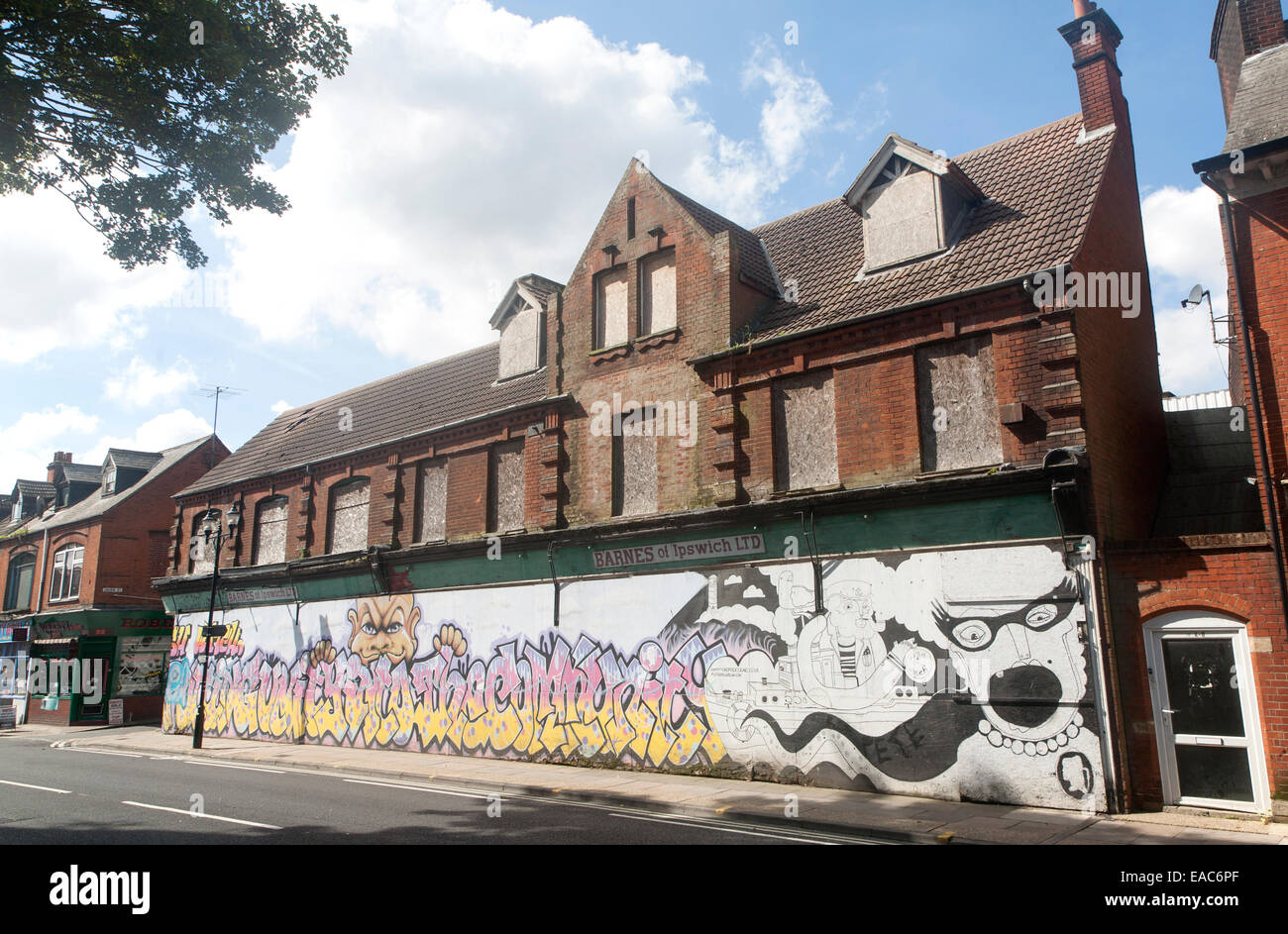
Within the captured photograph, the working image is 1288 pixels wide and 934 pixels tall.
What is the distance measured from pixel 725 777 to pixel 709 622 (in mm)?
2644

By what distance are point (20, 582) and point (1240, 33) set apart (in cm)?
4643

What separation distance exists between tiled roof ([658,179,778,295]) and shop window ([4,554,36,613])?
3446cm

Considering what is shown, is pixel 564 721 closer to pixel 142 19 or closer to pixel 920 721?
pixel 920 721

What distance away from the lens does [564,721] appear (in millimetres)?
17000

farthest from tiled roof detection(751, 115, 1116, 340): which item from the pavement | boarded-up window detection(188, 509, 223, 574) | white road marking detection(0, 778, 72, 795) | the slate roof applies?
boarded-up window detection(188, 509, 223, 574)

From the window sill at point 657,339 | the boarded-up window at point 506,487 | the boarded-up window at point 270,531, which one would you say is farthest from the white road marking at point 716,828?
the boarded-up window at point 270,531

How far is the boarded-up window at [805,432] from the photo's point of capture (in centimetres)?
1446

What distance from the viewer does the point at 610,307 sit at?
18.6 meters

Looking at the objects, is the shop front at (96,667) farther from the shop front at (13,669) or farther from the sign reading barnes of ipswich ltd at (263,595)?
the sign reading barnes of ipswich ltd at (263,595)

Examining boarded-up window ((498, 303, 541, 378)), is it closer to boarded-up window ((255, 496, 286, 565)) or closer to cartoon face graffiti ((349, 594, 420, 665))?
cartoon face graffiti ((349, 594, 420, 665))

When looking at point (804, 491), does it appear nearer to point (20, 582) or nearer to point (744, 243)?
point (744, 243)

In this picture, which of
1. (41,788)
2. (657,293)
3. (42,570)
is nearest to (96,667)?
(42,570)

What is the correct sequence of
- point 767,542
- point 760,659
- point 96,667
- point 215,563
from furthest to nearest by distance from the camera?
point 96,667 < point 215,563 < point 767,542 < point 760,659
